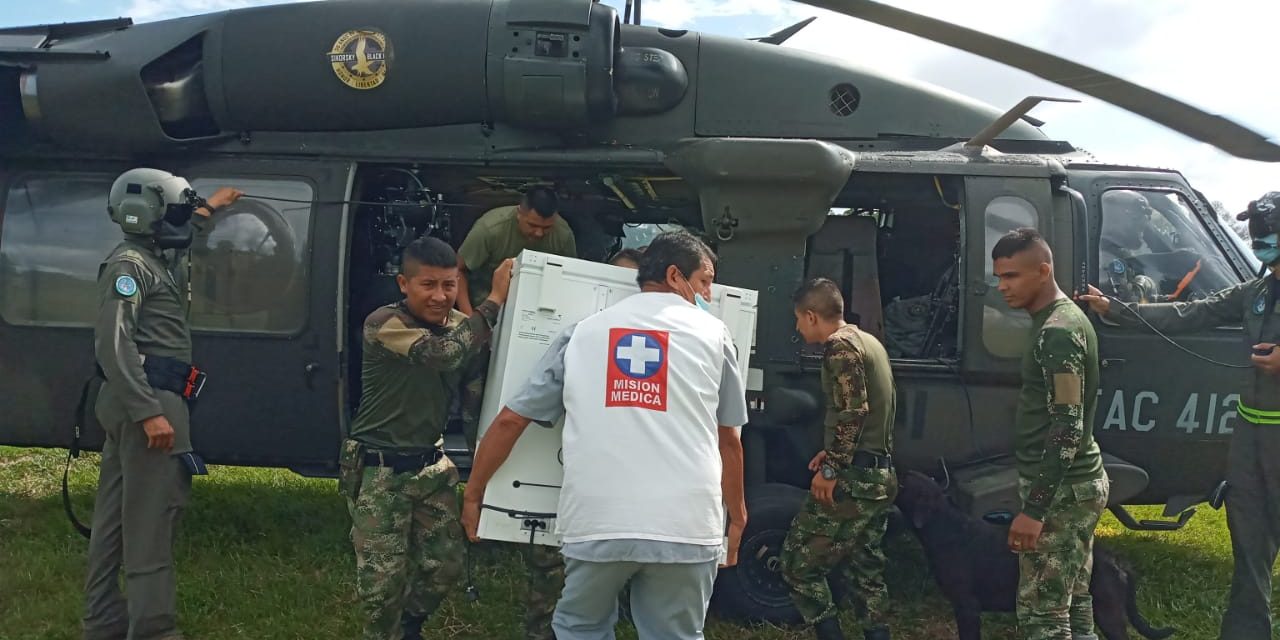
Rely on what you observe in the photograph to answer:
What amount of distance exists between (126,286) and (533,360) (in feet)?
5.56

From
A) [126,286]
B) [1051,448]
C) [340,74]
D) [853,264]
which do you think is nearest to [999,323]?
[853,264]

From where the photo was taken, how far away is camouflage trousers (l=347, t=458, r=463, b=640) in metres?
3.46

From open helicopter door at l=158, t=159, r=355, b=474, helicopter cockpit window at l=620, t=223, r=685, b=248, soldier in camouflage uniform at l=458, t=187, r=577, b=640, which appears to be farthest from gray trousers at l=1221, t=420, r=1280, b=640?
open helicopter door at l=158, t=159, r=355, b=474

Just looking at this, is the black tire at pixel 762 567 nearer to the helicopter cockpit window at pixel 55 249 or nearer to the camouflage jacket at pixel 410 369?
the camouflage jacket at pixel 410 369

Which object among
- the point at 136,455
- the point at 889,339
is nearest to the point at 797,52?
the point at 889,339

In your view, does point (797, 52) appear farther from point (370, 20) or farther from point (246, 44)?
point (246, 44)

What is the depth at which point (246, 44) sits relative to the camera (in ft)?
16.1

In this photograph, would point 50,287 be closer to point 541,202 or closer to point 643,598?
point 541,202

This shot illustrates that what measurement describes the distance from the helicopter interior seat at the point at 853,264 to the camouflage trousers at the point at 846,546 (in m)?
1.19

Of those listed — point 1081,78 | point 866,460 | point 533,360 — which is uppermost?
point 1081,78

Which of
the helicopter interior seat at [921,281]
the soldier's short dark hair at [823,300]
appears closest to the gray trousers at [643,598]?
the soldier's short dark hair at [823,300]

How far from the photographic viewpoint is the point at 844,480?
157 inches

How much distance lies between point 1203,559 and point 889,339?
251cm

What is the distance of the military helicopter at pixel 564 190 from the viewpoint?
4.53 meters
